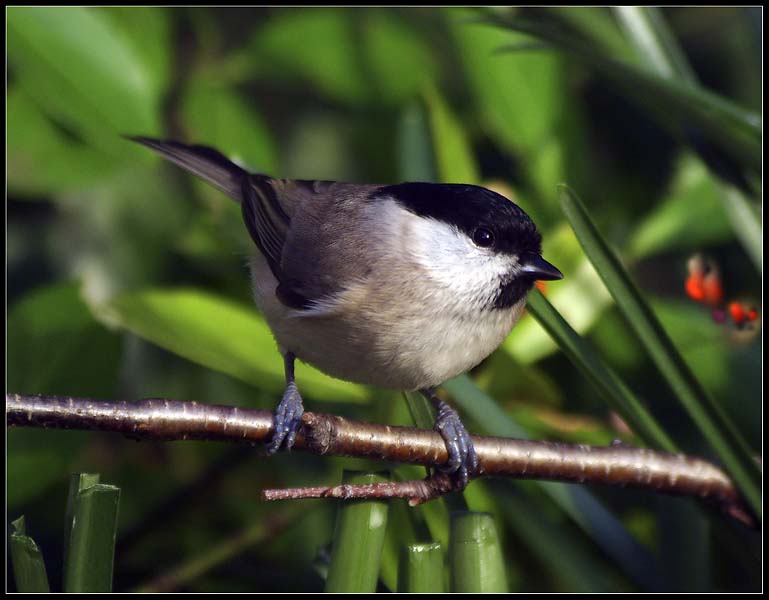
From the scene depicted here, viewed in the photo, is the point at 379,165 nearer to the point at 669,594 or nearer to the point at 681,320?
the point at 681,320

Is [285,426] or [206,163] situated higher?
[206,163]

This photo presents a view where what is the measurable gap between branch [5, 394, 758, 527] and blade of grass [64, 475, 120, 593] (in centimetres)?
9

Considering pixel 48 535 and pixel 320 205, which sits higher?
pixel 320 205

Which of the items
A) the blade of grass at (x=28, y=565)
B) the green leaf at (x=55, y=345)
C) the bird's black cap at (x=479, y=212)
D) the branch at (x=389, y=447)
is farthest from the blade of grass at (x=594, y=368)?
the green leaf at (x=55, y=345)

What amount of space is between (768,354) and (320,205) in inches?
21.9

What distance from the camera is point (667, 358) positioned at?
0.78 m

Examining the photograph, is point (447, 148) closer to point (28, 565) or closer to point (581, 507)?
point (581, 507)

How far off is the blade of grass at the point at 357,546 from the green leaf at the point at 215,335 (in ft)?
1.04

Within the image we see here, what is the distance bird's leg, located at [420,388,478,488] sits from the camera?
2.50 feet

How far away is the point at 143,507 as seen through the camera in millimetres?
1141

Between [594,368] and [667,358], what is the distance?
0.08 meters

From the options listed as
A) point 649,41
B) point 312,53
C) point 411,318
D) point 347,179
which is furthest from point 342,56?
point 411,318

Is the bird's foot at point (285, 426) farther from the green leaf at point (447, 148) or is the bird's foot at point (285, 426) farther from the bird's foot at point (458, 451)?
the green leaf at point (447, 148)

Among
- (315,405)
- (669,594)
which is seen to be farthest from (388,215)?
(669,594)
